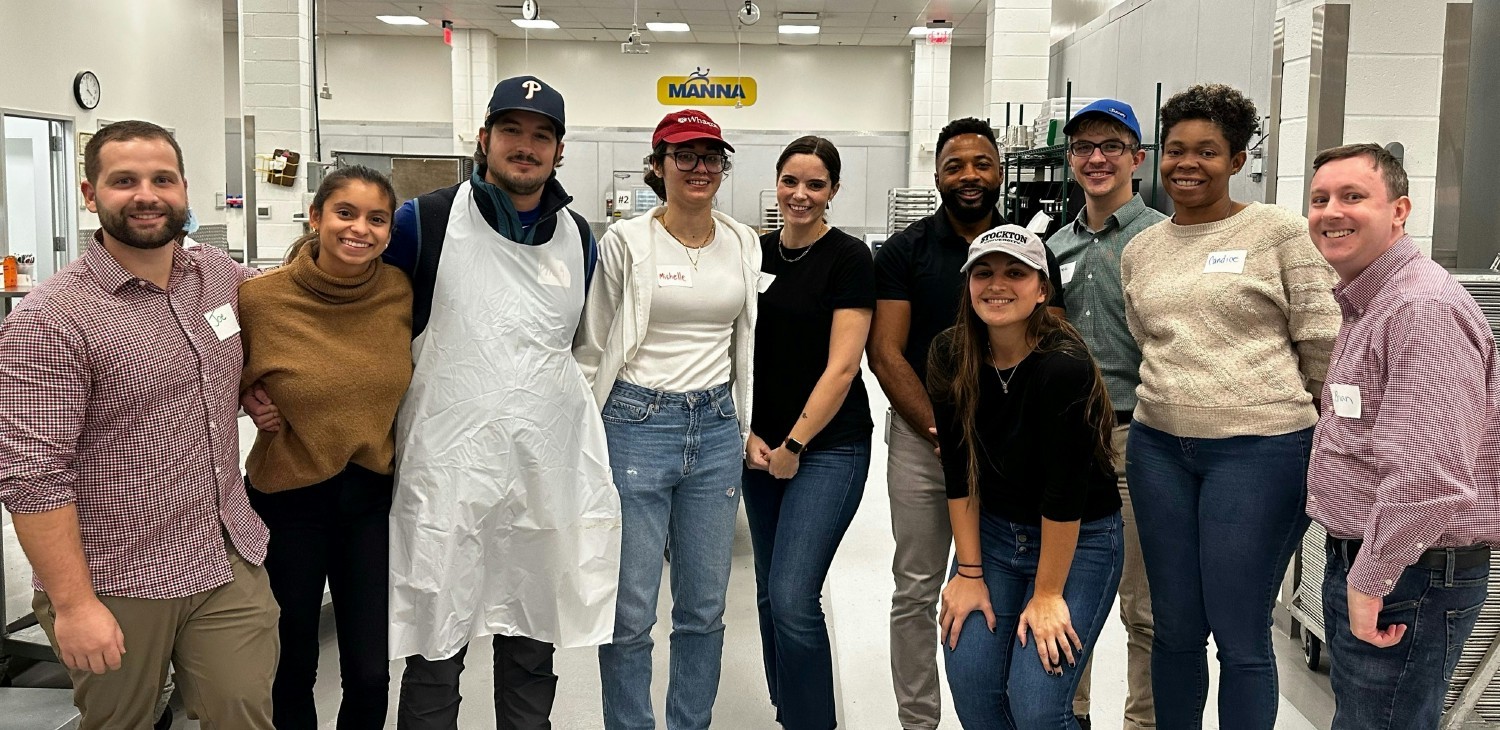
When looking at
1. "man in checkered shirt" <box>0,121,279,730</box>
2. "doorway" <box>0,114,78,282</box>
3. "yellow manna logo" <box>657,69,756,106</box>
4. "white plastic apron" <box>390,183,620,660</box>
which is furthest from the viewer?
"yellow manna logo" <box>657,69,756,106</box>

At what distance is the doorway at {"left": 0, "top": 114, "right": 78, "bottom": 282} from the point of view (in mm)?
7680

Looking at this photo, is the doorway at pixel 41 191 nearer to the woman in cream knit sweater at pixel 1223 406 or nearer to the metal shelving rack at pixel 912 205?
the metal shelving rack at pixel 912 205

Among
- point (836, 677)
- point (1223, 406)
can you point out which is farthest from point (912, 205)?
point (1223, 406)

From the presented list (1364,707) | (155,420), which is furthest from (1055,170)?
(155,420)

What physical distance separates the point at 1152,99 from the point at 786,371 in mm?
6280

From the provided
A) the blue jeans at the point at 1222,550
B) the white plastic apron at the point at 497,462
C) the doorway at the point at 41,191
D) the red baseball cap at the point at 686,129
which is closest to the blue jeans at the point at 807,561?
the white plastic apron at the point at 497,462

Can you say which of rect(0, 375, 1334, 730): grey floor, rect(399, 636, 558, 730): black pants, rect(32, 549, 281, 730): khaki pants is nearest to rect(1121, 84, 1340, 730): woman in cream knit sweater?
rect(0, 375, 1334, 730): grey floor

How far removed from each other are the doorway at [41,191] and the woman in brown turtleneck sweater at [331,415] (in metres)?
6.74

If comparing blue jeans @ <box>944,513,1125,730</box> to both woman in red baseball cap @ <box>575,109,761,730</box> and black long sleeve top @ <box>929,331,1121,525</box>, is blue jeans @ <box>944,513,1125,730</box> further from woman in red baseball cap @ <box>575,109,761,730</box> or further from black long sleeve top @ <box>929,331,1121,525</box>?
woman in red baseball cap @ <box>575,109,761,730</box>

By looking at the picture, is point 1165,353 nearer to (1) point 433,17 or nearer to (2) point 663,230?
(2) point 663,230

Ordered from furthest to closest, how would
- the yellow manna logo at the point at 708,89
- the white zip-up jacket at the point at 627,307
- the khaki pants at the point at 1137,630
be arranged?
the yellow manna logo at the point at 708,89
the khaki pants at the point at 1137,630
the white zip-up jacket at the point at 627,307

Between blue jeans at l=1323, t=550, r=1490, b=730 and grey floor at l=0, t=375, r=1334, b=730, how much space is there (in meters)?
1.19

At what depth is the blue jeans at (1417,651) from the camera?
67.7 inches

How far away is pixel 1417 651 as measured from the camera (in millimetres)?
1738
